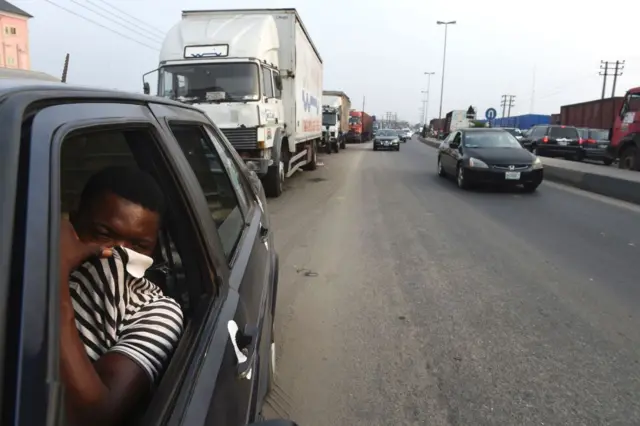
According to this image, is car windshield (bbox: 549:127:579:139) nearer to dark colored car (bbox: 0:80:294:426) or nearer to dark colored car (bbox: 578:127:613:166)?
dark colored car (bbox: 578:127:613:166)

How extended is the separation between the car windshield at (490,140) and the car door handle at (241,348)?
11615mm

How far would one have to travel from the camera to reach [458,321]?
13.5 feet

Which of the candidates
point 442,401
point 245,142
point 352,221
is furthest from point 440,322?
point 245,142

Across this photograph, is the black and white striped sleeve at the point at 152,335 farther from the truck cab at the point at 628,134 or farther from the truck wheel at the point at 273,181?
the truck cab at the point at 628,134

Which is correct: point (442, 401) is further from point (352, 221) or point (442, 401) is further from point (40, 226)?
point (352, 221)

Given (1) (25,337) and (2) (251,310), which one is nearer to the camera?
(1) (25,337)

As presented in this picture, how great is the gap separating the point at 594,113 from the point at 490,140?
63.5 ft

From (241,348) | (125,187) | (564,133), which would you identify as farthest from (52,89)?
(564,133)

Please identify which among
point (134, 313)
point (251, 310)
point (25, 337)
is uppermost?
point (25, 337)

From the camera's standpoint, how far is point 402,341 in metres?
3.73

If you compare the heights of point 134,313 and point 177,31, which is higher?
point 177,31

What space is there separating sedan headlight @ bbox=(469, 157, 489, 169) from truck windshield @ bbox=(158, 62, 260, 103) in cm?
499

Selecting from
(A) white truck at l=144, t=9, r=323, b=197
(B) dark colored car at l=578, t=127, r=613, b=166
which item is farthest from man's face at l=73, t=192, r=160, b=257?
(B) dark colored car at l=578, t=127, r=613, b=166

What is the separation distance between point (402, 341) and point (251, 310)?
1.99m
